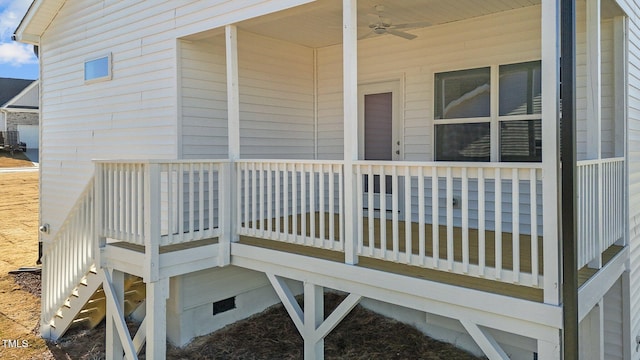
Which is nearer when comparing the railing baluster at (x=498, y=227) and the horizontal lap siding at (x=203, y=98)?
the railing baluster at (x=498, y=227)

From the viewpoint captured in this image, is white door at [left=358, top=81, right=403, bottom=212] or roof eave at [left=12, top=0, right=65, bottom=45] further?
roof eave at [left=12, top=0, right=65, bottom=45]

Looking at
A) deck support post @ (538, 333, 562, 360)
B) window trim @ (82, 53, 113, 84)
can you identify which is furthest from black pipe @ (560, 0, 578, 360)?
window trim @ (82, 53, 113, 84)

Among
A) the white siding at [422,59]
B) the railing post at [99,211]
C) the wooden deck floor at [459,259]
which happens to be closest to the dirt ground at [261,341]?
the wooden deck floor at [459,259]

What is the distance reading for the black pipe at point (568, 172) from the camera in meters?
2.64

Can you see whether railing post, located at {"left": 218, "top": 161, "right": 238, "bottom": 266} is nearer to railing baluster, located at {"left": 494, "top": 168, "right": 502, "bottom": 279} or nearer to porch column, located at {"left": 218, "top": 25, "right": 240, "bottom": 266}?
porch column, located at {"left": 218, "top": 25, "right": 240, "bottom": 266}

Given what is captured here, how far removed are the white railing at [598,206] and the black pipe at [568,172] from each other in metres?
0.61

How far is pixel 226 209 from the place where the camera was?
16.0 ft

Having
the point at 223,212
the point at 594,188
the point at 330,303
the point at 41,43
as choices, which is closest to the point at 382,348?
the point at 330,303

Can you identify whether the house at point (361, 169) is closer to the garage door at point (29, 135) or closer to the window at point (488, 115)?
the window at point (488, 115)

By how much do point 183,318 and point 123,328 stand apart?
817 mm

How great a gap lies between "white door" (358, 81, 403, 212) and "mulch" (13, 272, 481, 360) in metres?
1.61

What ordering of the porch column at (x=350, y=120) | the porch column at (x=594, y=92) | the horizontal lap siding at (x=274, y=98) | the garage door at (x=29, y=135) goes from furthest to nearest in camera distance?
the garage door at (x=29, y=135)
the horizontal lap siding at (x=274, y=98)
the porch column at (x=350, y=120)
the porch column at (x=594, y=92)

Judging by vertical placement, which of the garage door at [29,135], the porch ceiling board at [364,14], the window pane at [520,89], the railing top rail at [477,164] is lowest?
the railing top rail at [477,164]

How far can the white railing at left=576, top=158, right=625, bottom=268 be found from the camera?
3.31 m
